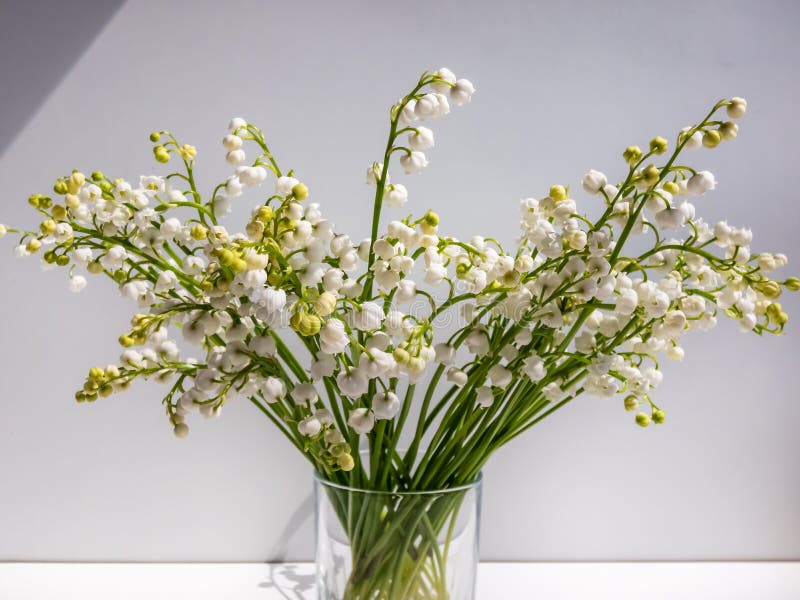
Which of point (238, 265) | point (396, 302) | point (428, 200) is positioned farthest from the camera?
point (428, 200)

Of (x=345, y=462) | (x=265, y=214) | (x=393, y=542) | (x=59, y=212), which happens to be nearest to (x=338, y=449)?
(x=345, y=462)

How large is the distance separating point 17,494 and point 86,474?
0.34ft

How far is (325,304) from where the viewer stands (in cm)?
61

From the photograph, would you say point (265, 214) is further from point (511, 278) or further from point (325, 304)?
point (511, 278)

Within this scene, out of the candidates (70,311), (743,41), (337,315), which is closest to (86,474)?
(70,311)

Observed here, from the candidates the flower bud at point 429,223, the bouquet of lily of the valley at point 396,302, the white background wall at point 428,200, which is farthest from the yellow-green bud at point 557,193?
the white background wall at point 428,200

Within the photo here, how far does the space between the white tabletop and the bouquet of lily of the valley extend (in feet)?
1.19

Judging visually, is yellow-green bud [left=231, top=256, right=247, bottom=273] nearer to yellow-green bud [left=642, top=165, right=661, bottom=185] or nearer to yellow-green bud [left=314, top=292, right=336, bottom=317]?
yellow-green bud [left=314, top=292, right=336, bottom=317]

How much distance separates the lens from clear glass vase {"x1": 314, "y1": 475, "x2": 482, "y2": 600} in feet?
2.46

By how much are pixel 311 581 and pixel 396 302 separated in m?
0.59

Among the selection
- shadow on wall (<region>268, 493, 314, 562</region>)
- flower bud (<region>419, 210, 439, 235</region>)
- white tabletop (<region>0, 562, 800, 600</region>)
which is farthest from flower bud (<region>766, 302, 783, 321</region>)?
shadow on wall (<region>268, 493, 314, 562</region>)

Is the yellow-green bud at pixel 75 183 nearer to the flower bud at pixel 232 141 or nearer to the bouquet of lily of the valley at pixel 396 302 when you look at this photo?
the bouquet of lily of the valley at pixel 396 302

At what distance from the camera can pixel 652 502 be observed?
117 cm

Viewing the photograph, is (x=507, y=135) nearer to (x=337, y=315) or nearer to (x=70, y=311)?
(x=337, y=315)
